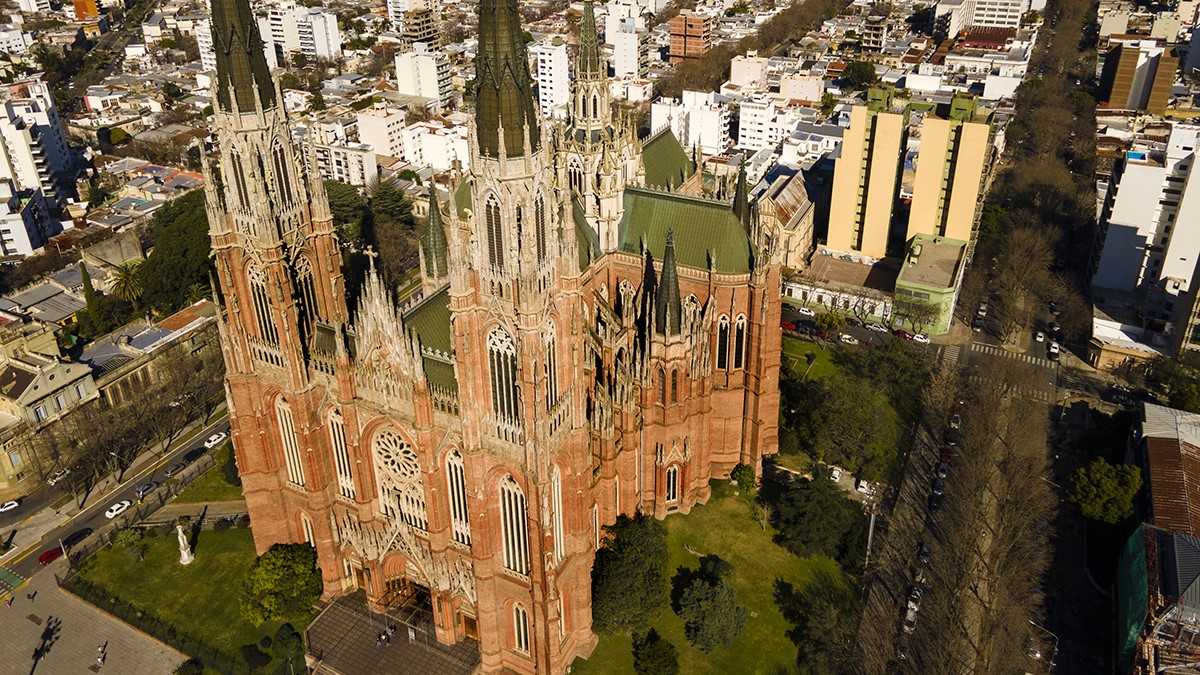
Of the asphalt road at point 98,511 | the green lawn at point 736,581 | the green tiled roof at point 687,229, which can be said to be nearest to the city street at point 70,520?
the asphalt road at point 98,511

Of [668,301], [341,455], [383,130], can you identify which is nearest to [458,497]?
[341,455]

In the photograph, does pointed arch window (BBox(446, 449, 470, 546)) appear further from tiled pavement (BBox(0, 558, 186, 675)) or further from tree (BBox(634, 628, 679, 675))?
tiled pavement (BBox(0, 558, 186, 675))

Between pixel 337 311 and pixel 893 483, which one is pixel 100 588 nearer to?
pixel 337 311

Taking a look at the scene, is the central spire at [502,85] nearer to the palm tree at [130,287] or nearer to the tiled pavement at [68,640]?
the tiled pavement at [68,640]

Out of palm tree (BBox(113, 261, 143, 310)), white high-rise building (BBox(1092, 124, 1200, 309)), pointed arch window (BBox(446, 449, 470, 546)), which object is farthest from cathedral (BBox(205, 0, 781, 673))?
white high-rise building (BBox(1092, 124, 1200, 309))

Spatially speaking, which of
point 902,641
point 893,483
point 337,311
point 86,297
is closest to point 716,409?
point 893,483
